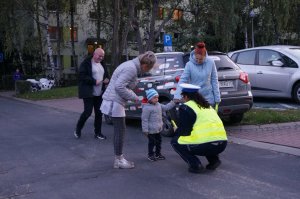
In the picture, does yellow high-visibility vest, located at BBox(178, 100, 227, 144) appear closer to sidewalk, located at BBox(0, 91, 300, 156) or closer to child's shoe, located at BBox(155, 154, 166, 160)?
child's shoe, located at BBox(155, 154, 166, 160)

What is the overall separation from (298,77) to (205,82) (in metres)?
6.25

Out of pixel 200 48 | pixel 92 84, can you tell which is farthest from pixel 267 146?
pixel 92 84

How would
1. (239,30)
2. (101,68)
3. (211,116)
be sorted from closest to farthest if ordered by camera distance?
(211,116) < (101,68) < (239,30)

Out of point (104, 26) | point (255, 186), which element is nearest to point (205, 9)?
point (104, 26)

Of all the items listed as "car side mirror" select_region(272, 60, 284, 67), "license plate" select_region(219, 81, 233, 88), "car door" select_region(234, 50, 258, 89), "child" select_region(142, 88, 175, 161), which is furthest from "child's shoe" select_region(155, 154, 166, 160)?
"car door" select_region(234, 50, 258, 89)

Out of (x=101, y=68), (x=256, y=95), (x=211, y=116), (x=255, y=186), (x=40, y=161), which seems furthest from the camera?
(x=256, y=95)

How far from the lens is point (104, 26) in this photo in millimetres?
40812

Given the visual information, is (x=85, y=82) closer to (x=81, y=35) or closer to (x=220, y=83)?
(x=220, y=83)

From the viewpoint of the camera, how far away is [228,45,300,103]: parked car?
1345 cm

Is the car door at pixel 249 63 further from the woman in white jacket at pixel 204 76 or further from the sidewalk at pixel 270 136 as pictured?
the woman in white jacket at pixel 204 76

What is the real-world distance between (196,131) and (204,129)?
0.36ft

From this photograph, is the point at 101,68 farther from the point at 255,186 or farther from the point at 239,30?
the point at 239,30

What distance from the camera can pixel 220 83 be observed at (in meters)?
9.64

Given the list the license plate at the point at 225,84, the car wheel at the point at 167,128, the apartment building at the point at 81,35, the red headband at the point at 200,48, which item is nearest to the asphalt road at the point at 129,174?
the car wheel at the point at 167,128
